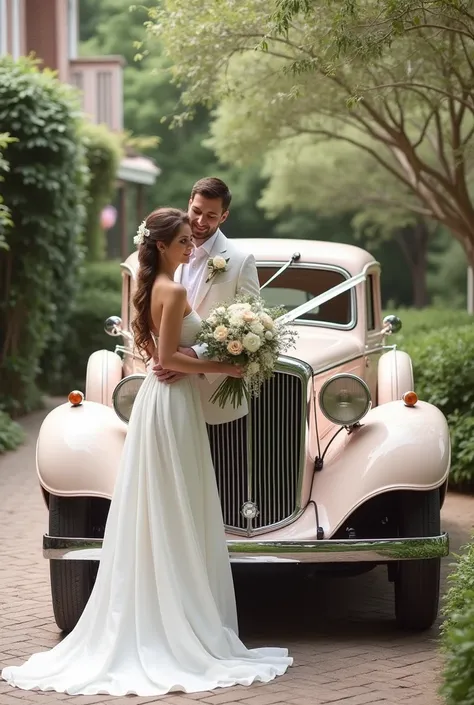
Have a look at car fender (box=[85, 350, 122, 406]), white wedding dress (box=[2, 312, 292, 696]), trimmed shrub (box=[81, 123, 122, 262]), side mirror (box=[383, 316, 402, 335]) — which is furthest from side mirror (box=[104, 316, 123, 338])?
trimmed shrub (box=[81, 123, 122, 262])

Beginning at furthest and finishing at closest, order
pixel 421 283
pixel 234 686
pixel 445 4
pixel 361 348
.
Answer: pixel 421 283
pixel 361 348
pixel 445 4
pixel 234 686

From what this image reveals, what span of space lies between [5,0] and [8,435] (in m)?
12.0

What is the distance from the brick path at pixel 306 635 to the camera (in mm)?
5035

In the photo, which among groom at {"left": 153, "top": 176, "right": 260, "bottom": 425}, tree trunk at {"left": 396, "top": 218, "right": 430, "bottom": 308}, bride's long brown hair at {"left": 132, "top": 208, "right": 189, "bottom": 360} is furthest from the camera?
tree trunk at {"left": 396, "top": 218, "right": 430, "bottom": 308}

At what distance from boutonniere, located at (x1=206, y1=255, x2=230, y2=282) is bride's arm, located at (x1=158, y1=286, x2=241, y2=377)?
1.61ft

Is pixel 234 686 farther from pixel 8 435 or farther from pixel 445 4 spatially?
pixel 8 435

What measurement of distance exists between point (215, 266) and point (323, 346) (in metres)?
1.37

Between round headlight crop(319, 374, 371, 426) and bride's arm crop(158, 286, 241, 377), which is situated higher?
bride's arm crop(158, 286, 241, 377)

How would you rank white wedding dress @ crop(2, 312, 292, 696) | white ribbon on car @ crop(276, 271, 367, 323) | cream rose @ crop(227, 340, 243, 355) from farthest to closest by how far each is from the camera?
white ribbon on car @ crop(276, 271, 367, 323)
cream rose @ crop(227, 340, 243, 355)
white wedding dress @ crop(2, 312, 292, 696)

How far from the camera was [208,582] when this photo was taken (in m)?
5.42

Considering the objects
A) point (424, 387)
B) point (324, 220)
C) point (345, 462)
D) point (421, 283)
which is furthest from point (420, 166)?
point (324, 220)

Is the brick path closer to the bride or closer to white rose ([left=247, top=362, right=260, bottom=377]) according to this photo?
the bride

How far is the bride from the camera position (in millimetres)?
5195

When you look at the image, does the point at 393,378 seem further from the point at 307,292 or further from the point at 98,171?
the point at 98,171
